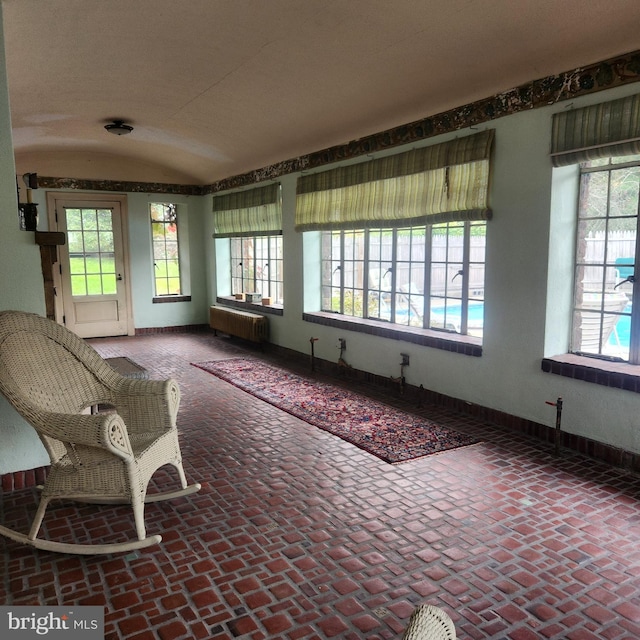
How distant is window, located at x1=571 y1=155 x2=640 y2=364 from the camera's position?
3754 mm

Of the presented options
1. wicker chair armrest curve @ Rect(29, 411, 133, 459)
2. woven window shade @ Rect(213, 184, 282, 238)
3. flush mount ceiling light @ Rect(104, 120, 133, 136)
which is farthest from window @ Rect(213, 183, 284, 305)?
wicker chair armrest curve @ Rect(29, 411, 133, 459)

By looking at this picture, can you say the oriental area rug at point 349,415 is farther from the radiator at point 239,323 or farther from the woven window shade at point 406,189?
the woven window shade at point 406,189

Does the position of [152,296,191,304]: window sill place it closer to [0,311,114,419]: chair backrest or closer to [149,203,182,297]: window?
[149,203,182,297]: window

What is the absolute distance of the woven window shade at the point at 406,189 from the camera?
4.59 meters

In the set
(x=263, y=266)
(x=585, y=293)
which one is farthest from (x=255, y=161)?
(x=585, y=293)

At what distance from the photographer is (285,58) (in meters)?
4.48

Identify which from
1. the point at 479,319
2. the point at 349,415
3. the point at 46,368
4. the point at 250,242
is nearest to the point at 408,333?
the point at 479,319

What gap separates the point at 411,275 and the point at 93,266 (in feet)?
19.4

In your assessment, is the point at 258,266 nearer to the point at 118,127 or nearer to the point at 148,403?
the point at 118,127

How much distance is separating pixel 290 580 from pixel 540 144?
11.4ft

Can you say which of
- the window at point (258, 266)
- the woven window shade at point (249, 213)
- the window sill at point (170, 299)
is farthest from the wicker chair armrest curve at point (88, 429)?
the window sill at point (170, 299)

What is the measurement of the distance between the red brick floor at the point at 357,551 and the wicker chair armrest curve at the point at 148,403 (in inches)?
19.1

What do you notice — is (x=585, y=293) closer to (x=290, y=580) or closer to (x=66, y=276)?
(x=290, y=580)

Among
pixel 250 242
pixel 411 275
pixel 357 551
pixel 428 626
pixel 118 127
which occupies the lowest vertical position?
pixel 357 551
